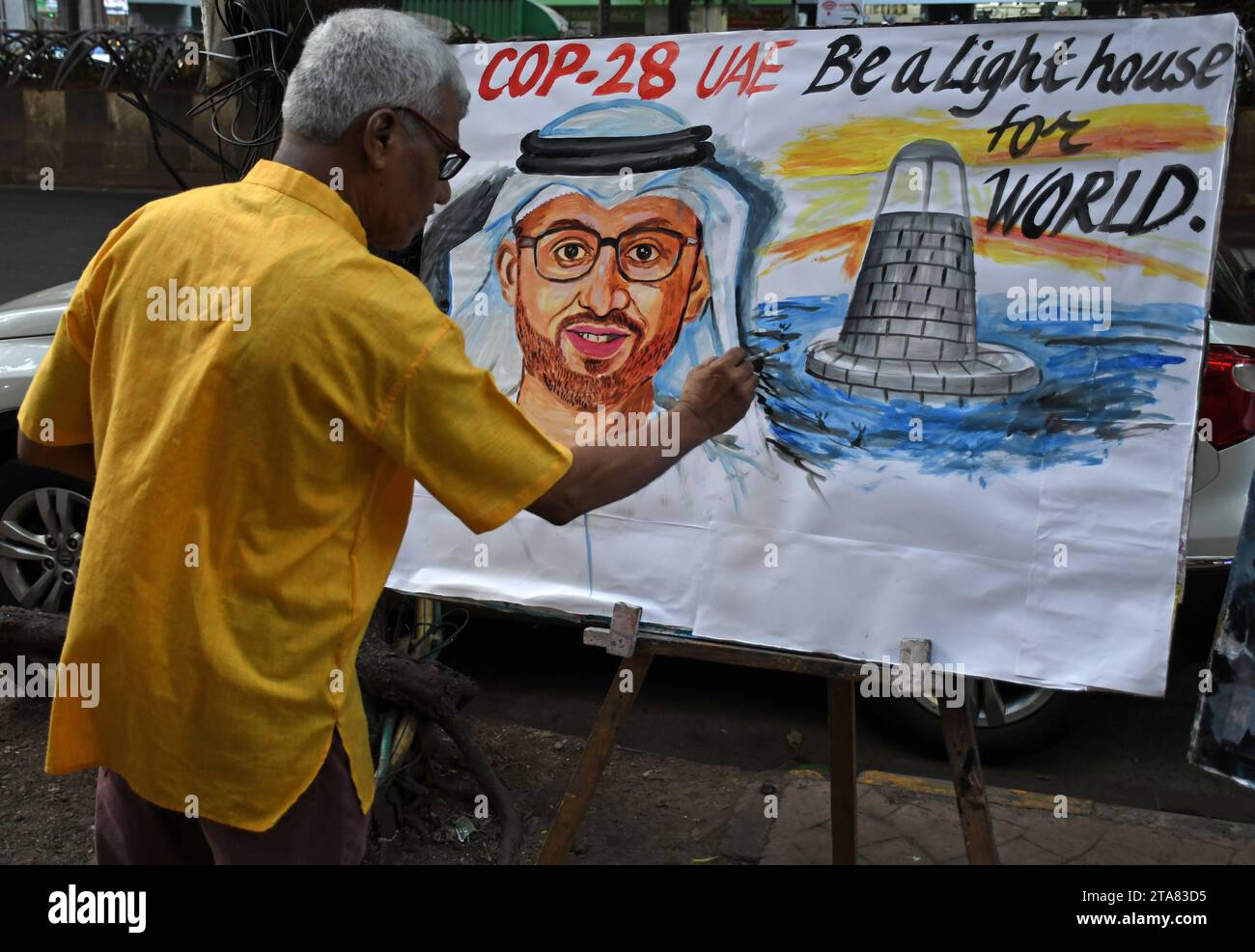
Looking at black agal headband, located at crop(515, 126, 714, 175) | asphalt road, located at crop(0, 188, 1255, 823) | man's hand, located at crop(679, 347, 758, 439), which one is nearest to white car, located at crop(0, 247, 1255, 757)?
asphalt road, located at crop(0, 188, 1255, 823)

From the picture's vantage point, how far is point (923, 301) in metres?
2.49

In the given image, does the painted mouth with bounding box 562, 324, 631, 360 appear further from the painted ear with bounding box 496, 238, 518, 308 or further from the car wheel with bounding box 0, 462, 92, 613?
the car wheel with bounding box 0, 462, 92, 613

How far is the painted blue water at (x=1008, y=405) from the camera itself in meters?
2.31

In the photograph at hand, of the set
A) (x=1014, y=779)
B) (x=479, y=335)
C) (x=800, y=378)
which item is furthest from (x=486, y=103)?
(x=1014, y=779)

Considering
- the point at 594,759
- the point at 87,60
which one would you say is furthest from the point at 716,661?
the point at 87,60

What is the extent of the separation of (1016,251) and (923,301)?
8.1 inches

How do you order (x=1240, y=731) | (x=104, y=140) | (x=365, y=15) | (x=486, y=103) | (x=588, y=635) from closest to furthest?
(x=365, y=15) → (x=1240, y=731) → (x=588, y=635) → (x=486, y=103) → (x=104, y=140)

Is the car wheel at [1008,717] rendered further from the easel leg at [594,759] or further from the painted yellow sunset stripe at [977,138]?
the painted yellow sunset stripe at [977,138]

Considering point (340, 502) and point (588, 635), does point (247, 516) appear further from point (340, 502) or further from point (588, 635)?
point (588, 635)

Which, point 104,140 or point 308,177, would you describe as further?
point 104,140

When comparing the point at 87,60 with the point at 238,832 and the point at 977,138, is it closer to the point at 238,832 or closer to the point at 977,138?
the point at 977,138

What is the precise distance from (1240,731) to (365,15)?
1.98 m

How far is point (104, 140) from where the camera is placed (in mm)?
15703

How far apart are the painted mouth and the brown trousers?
134cm
